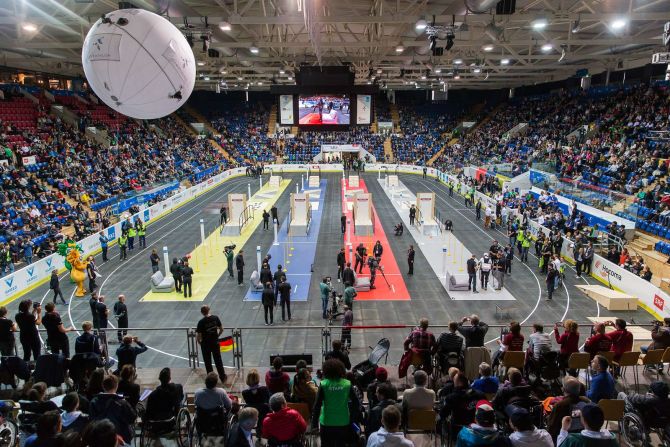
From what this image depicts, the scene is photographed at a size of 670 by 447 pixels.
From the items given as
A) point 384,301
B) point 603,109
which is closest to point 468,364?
point 384,301

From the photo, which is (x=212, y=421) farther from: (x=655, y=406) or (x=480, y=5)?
(x=480, y=5)

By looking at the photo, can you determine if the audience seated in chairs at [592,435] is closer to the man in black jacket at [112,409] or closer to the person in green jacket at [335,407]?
the person in green jacket at [335,407]

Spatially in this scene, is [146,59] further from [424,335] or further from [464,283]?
[464,283]

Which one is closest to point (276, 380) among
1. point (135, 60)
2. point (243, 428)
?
point (243, 428)

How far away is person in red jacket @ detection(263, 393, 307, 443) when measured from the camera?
509cm

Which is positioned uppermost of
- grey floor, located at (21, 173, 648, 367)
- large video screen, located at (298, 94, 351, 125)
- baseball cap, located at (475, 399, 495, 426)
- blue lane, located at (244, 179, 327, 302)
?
large video screen, located at (298, 94, 351, 125)

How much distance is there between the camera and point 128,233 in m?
23.9

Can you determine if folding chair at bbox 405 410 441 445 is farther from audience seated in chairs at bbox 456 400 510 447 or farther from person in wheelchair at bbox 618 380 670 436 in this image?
person in wheelchair at bbox 618 380 670 436

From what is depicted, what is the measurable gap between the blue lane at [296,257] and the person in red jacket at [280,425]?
488 inches

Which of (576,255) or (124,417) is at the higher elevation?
(124,417)

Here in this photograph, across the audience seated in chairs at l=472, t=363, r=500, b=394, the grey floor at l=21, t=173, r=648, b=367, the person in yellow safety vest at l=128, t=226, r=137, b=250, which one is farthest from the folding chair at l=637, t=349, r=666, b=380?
the person in yellow safety vest at l=128, t=226, r=137, b=250

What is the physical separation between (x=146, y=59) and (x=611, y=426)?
803cm

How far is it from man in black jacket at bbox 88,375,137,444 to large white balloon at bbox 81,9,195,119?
10.6 ft

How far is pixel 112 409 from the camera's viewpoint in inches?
220
